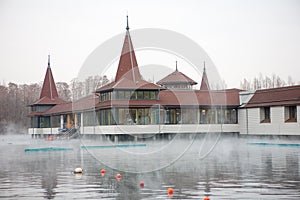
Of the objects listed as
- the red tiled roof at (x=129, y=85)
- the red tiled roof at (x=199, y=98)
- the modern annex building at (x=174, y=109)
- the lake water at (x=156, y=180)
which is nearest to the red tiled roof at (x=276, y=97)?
the modern annex building at (x=174, y=109)

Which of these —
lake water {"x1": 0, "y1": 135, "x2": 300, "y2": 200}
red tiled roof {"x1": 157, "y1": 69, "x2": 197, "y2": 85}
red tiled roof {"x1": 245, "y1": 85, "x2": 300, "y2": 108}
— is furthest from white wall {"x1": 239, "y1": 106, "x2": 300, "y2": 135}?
lake water {"x1": 0, "y1": 135, "x2": 300, "y2": 200}

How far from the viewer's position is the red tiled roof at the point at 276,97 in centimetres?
4200

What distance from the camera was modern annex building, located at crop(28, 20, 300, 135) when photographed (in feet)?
143

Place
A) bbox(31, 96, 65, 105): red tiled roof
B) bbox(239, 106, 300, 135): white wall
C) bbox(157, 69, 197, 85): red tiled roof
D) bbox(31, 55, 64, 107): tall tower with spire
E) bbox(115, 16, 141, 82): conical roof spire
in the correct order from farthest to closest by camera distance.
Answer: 1. bbox(31, 55, 64, 107): tall tower with spire
2. bbox(31, 96, 65, 105): red tiled roof
3. bbox(157, 69, 197, 85): red tiled roof
4. bbox(115, 16, 141, 82): conical roof spire
5. bbox(239, 106, 300, 135): white wall

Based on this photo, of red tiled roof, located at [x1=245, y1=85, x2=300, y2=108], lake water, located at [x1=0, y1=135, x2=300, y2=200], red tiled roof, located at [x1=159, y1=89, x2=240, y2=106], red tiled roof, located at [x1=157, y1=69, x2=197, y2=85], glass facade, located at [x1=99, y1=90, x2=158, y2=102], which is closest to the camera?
lake water, located at [x1=0, y1=135, x2=300, y2=200]

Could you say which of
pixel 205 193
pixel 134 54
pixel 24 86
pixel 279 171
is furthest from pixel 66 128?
pixel 24 86

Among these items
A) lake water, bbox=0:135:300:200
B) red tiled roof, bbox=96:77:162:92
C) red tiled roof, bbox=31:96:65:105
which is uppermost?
red tiled roof, bbox=96:77:162:92

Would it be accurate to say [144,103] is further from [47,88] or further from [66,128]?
[47,88]

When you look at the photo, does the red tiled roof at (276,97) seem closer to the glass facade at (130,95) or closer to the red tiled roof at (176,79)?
the glass facade at (130,95)

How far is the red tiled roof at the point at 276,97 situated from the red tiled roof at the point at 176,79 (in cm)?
1086

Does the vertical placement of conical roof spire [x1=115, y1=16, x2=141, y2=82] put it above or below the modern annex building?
above

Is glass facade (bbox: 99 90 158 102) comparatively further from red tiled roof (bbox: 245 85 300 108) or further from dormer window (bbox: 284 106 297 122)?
dormer window (bbox: 284 106 297 122)

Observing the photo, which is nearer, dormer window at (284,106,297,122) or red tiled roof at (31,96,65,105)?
dormer window at (284,106,297,122)

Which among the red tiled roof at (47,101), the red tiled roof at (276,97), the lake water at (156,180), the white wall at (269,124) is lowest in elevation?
the lake water at (156,180)
